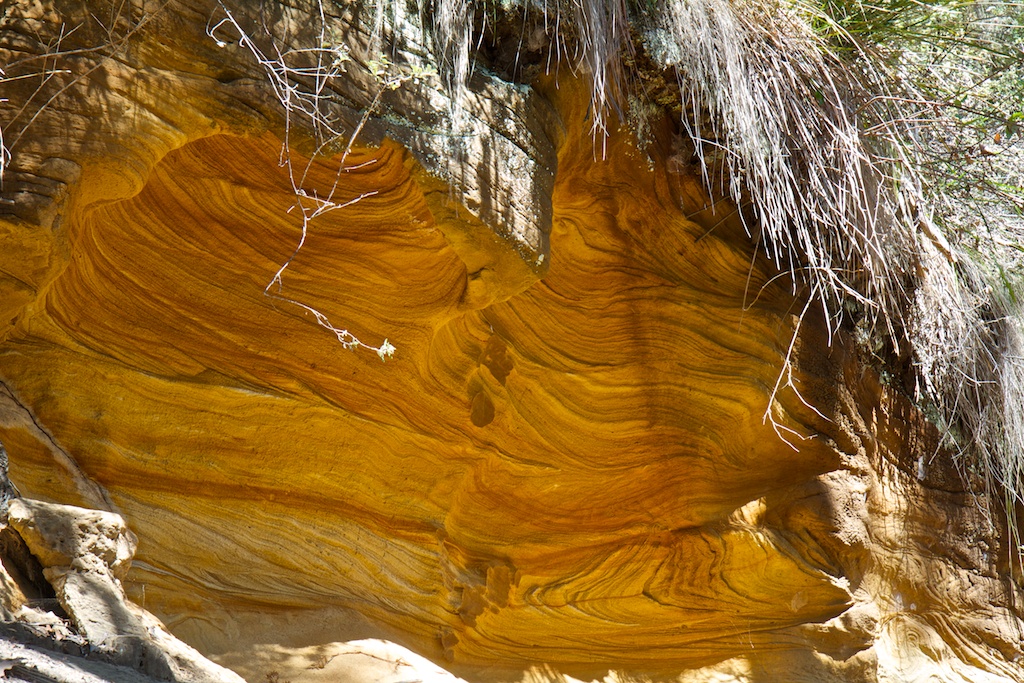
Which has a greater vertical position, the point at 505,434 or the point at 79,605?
the point at 505,434

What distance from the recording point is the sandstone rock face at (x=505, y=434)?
2648 millimetres

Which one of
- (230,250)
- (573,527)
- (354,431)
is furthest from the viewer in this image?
(573,527)

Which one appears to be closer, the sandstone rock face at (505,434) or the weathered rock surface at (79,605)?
the weathered rock surface at (79,605)

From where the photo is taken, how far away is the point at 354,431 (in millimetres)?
2971

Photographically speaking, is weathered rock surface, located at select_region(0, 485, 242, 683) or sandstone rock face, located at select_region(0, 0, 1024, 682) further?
sandstone rock face, located at select_region(0, 0, 1024, 682)

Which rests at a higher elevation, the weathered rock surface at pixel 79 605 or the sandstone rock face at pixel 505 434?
the sandstone rock face at pixel 505 434

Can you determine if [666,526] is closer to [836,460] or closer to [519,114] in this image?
[836,460]

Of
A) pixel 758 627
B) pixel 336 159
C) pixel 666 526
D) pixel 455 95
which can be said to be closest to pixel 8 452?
pixel 336 159

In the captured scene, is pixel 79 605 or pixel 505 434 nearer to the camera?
pixel 79 605

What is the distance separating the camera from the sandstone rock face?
8.69 feet

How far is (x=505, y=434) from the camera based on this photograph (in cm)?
311

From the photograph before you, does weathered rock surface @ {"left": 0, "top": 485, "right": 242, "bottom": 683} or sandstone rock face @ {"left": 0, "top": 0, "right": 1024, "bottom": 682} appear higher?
sandstone rock face @ {"left": 0, "top": 0, "right": 1024, "bottom": 682}

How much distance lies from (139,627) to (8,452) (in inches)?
35.6

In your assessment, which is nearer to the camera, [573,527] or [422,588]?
[422,588]
